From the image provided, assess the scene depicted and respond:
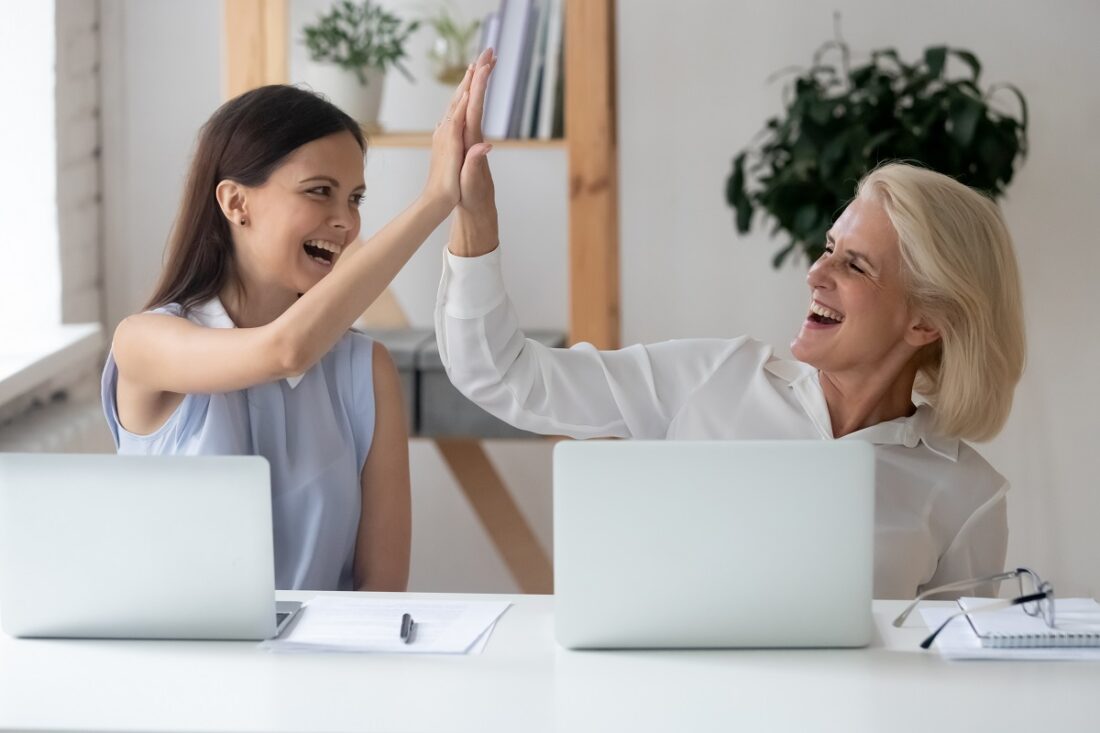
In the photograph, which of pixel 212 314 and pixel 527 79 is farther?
pixel 527 79

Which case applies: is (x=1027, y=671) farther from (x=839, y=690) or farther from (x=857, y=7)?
(x=857, y=7)

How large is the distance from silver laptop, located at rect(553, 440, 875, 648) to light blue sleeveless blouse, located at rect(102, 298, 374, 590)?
65 cm

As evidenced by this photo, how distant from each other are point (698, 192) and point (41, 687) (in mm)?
2673

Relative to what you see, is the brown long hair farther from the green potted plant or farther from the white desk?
the green potted plant

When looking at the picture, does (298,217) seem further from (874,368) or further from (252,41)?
(252,41)

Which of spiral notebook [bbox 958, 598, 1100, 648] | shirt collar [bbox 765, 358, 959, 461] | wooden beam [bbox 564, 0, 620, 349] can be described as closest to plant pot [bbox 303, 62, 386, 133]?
wooden beam [bbox 564, 0, 620, 349]

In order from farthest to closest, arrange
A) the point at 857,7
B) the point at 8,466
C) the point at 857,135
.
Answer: the point at 857,7 → the point at 857,135 → the point at 8,466

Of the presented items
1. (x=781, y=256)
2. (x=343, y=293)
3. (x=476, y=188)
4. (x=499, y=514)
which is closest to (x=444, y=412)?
(x=499, y=514)

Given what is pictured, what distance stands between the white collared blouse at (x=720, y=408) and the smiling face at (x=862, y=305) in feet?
0.26

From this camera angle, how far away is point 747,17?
3.61 meters

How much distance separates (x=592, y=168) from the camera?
311cm

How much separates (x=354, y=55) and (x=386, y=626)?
209cm

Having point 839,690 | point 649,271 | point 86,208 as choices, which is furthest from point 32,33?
point 839,690

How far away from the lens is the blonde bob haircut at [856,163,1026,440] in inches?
71.8
